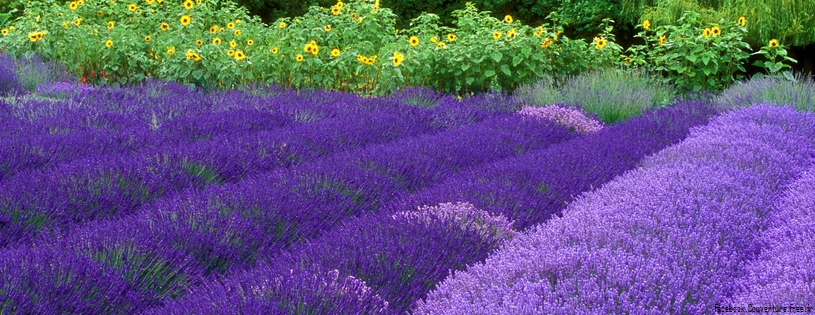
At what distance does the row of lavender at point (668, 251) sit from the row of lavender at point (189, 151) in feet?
5.54

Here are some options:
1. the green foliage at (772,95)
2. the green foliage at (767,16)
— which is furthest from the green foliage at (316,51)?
the green foliage at (767,16)

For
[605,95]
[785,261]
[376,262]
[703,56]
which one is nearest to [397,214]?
[376,262]

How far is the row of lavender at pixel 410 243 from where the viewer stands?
2322 mm

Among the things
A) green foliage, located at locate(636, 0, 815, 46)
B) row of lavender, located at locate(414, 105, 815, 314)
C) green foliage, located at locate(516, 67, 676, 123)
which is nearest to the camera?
row of lavender, located at locate(414, 105, 815, 314)

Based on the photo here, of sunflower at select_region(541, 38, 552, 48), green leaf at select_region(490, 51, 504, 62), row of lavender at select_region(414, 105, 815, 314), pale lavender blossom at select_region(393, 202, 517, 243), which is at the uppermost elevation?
row of lavender at select_region(414, 105, 815, 314)

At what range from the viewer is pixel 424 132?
222 inches

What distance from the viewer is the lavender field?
7.80 feet

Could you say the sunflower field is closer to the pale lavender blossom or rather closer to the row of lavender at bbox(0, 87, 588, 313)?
the row of lavender at bbox(0, 87, 588, 313)

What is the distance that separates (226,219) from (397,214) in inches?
26.3

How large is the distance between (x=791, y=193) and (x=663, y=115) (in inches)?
85.5

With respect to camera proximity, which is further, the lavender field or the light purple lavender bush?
the light purple lavender bush

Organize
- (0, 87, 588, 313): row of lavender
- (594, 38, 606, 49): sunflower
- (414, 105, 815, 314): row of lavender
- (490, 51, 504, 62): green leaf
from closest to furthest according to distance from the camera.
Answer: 1. (414, 105, 815, 314): row of lavender
2. (0, 87, 588, 313): row of lavender
3. (490, 51, 504, 62): green leaf
4. (594, 38, 606, 49): sunflower

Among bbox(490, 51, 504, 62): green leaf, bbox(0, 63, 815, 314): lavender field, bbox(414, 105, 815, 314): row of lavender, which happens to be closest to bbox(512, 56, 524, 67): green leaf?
bbox(490, 51, 504, 62): green leaf

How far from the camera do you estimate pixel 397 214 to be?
323cm
